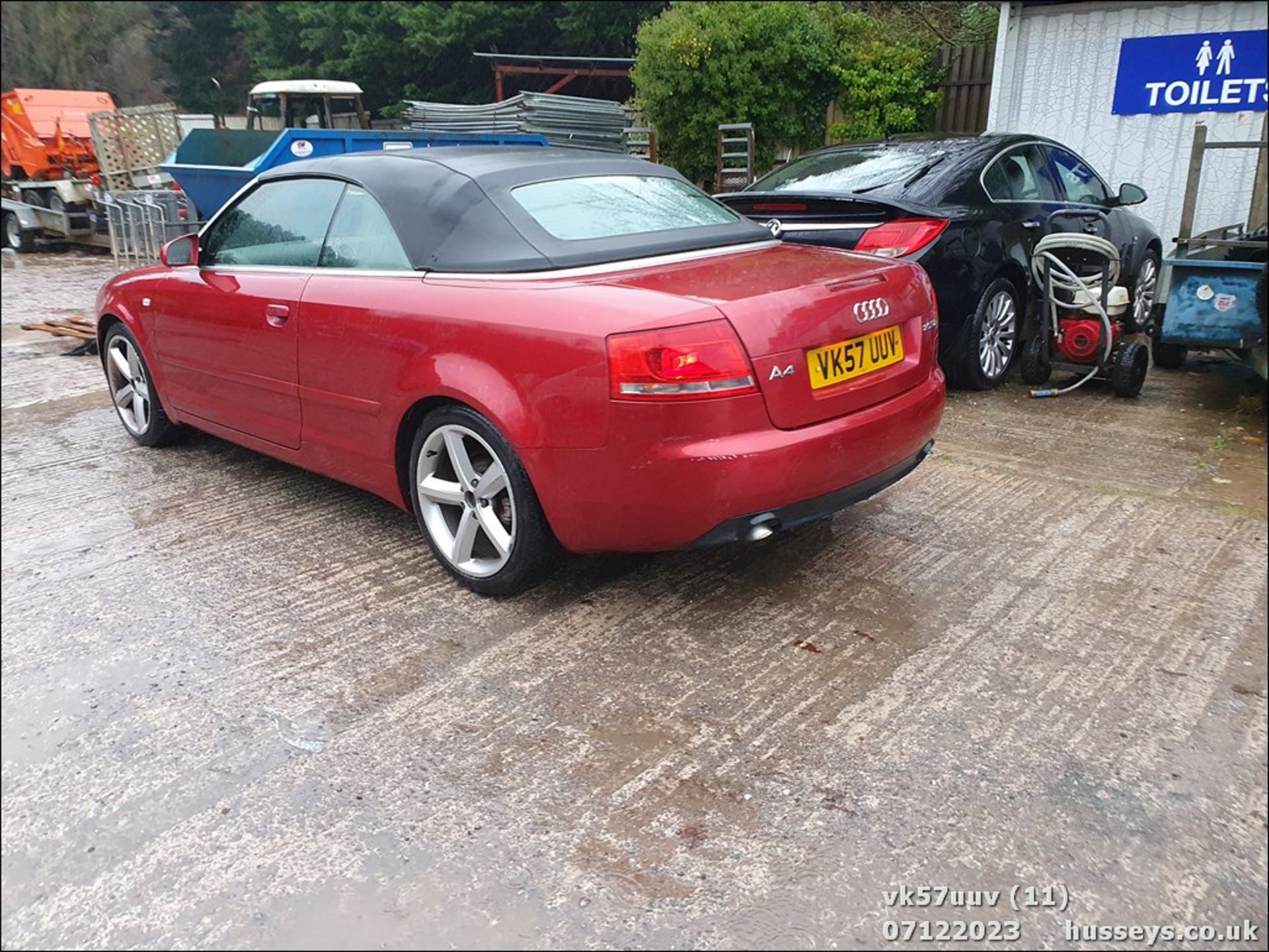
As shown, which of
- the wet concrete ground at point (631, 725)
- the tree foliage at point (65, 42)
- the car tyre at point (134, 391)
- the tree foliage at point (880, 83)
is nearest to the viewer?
the wet concrete ground at point (631, 725)

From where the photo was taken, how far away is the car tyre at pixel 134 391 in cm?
488

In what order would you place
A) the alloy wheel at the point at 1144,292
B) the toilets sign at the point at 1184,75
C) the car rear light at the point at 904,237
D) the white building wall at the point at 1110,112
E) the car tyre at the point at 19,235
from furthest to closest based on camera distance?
the car tyre at the point at 19,235 < the white building wall at the point at 1110,112 < the toilets sign at the point at 1184,75 < the alloy wheel at the point at 1144,292 < the car rear light at the point at 904,237

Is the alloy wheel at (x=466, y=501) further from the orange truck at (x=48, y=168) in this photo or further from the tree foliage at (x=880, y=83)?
the orange truck at (x=48, y=168)

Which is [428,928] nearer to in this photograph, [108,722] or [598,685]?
[598,685]

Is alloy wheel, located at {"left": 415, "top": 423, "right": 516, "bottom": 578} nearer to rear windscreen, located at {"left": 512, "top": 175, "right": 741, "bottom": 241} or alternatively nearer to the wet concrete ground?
the wet concrete ground

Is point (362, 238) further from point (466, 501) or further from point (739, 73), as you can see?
point (739, 73)

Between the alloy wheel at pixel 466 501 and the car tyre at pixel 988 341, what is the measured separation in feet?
11.3

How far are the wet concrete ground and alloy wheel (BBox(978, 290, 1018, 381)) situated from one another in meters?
1.80

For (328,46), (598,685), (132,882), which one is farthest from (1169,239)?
(328,46)

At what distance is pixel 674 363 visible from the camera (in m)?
2.80

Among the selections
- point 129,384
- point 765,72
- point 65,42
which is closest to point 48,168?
point 765,72

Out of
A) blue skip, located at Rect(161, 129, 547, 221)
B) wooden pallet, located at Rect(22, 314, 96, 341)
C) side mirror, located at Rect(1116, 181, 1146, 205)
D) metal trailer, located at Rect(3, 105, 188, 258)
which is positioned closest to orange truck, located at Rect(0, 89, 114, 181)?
metal trailer, located at Rect(3, 105, 188, 258)

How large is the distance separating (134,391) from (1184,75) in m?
8.94

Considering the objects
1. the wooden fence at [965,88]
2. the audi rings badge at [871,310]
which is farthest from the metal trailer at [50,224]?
the audi rings badge at [871,310]
